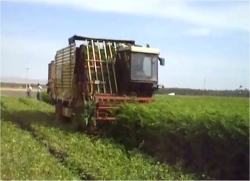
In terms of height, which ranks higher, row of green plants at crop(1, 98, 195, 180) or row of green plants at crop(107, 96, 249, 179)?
row of green plants at crop(107, 96, 249, 179)

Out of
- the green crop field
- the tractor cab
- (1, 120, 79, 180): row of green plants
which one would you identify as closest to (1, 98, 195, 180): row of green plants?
the green crop field

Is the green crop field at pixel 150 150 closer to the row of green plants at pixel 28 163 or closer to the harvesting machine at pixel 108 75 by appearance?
the row of green plants at pixel 28 163

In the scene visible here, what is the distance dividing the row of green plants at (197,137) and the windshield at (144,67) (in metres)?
2.95

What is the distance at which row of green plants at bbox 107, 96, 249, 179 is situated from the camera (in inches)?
309

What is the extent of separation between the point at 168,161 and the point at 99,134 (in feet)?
13.6

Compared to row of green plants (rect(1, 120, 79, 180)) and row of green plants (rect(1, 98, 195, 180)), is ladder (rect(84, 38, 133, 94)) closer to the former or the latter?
row of green plants (rect(1, 98, 195, 180))

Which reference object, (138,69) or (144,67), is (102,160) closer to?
(138,69)

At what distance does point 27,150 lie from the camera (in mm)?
10148

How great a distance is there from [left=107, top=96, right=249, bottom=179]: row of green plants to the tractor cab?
2.86m

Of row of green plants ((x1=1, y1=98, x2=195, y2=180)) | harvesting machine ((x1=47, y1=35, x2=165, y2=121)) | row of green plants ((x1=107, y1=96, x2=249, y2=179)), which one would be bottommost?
row of green plants ((x1=1, y1=98, x2=195, y2=180))

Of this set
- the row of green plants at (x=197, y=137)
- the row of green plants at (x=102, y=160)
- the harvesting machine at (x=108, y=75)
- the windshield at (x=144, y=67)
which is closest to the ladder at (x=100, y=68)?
the harvesting machine at (x=108, y=75)

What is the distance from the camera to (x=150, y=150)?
10.4 meters

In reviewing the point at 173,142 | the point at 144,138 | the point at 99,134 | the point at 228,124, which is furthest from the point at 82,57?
the point at 228,124

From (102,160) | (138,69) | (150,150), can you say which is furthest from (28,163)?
(138,69)
